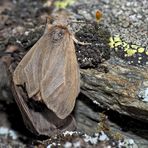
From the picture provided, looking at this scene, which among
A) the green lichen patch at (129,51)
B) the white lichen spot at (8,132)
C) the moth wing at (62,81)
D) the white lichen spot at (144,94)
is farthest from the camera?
the white lichen spot at (8,132)

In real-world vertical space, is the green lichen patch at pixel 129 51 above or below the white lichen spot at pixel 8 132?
above

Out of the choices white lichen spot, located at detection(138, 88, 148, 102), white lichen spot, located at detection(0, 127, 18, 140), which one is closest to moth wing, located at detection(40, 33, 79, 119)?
white lichen spot, located at detection(138, 88, 148, 102)

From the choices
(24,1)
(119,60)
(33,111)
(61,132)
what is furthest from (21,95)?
(24,1)

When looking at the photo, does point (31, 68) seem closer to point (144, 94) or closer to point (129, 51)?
point (129, 51)

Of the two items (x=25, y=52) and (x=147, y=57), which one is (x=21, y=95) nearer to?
(x=25, y=52)

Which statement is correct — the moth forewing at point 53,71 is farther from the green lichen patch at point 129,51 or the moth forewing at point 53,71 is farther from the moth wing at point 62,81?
the green lichen patch at point 129,51

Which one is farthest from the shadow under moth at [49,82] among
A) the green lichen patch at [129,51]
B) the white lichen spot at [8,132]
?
the white lichen spot at [8,132]

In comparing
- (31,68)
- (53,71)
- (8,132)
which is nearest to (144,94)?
(53,71)
